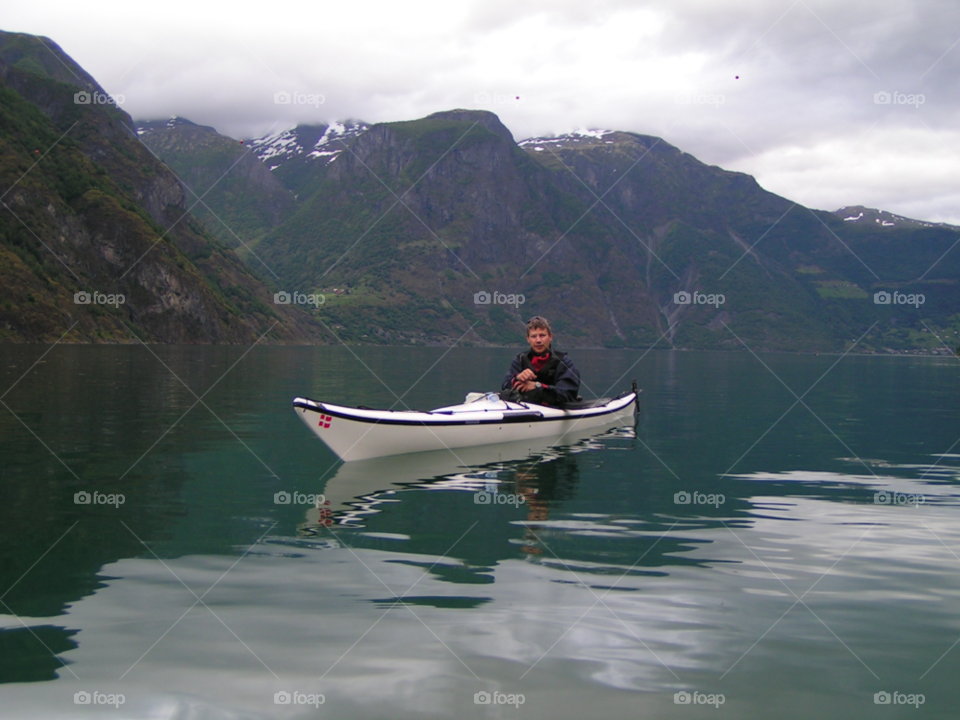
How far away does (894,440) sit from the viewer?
20141 mm

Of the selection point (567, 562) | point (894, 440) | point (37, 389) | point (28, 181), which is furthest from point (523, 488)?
point (28, 181)

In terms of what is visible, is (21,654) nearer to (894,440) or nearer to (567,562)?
(567,562)

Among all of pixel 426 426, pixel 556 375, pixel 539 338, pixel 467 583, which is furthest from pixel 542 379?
pixel 467 583

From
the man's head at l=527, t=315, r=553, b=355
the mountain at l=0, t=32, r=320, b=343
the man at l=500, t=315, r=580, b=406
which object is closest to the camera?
the man's head at l=527, t=315, r=553, b=355

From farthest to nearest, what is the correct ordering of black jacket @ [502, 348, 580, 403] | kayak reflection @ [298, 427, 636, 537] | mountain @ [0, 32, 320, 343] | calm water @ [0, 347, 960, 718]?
mountain @ [0, 32, 320, 343], black jacket @ [502, 348, 580, 403], kayak reflection @ [298, 427, 636, 537], calm water @ [0, 347, 960, 718]

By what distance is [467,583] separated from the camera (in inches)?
298

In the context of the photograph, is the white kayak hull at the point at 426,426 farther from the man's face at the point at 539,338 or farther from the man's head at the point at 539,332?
the man's head at the point at 539,332

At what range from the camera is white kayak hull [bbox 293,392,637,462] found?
14.2 m

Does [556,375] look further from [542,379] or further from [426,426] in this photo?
[426,426]

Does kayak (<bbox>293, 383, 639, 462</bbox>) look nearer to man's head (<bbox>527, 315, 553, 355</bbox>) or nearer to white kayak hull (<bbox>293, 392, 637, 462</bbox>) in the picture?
white kayak hull (<bbox>293, 392, 637, 462</bbox>)

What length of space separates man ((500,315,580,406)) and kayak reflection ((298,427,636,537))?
3.68 feet

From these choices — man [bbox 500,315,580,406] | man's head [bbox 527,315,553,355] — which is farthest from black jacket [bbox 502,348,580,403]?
man's head [bbox 527,315,553,355]

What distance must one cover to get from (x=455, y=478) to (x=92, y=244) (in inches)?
4662

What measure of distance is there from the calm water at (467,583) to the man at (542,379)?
1.95 meters
